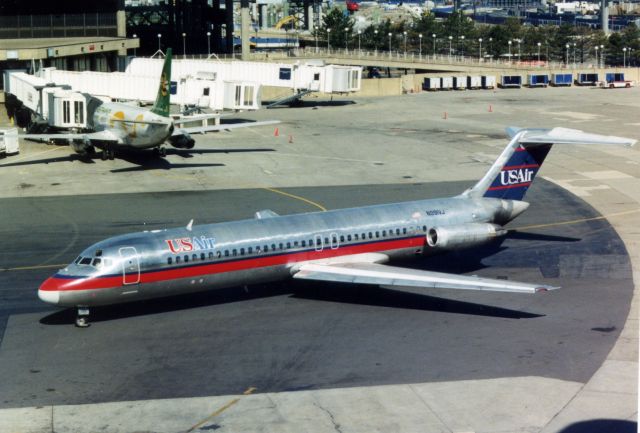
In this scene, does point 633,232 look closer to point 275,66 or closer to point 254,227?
point 254,227

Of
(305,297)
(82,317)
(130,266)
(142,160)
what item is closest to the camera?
(130,266)

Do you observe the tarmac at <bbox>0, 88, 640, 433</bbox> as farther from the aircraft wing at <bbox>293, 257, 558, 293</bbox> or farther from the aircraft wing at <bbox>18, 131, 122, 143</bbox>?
the aircraft wing at <bbox>18, 131, 122, 143</bbox>

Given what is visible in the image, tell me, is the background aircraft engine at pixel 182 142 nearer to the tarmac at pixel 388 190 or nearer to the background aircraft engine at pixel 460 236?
the tarmac at pixel 388 190

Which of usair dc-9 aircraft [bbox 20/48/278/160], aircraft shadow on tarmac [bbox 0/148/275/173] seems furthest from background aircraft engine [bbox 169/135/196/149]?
aircraft shadow on tarmac [bbox 0/148/275/173]

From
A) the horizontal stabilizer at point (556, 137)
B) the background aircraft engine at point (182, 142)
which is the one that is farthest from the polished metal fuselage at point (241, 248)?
the background aircraft engine at point (182, 142)

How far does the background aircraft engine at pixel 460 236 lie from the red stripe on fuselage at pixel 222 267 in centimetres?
62

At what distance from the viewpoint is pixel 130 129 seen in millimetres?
65562

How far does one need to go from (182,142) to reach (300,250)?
3533cm

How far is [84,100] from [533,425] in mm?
53422

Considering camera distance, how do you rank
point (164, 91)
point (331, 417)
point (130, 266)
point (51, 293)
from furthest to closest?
point (164, 91), point (130, 266), point (51, 293), point (331, 417)

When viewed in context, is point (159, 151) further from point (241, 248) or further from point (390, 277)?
point (390, 277)

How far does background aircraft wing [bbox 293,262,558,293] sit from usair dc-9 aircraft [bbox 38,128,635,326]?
0.13ft

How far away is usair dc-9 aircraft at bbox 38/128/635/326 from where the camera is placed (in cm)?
3453

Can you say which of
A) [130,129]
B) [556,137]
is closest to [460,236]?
[556,137]
